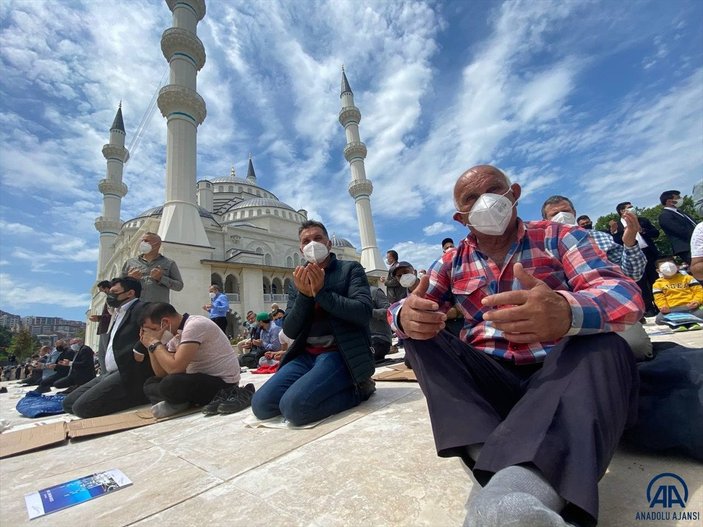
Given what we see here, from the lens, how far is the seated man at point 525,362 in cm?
65

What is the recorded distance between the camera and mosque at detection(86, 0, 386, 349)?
13211 mm

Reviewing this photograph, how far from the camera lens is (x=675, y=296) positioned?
3945 millimetres

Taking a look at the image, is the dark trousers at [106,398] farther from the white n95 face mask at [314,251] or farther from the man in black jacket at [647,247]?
the man in black jacket at [647,247]

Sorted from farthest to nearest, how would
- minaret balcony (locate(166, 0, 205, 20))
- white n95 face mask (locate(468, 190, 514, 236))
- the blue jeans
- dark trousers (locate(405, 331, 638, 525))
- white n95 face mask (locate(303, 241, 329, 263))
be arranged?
1. minaret balcony (locate(166, 0, 205, 20))
2. white n95 face mask (locate(303, 241, 329, 263))
3. the blue jeans
4. white n95 face mask (locate(468, 190, 514, 236))
5. dark trousers (locate(405, 331, 638, 525))

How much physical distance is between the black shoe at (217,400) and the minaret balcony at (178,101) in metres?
15.1

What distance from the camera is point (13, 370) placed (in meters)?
12.6

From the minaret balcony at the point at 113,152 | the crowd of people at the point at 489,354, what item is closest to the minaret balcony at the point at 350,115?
the minaret balcony at the point at 113,152

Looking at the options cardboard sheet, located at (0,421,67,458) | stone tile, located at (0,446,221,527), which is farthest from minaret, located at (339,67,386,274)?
stone tile, located at (0,446,221,527)

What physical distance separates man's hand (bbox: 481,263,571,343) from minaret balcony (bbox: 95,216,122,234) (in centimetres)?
2945

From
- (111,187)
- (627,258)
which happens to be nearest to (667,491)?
(627,258)

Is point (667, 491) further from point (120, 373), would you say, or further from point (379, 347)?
point (379, 347)

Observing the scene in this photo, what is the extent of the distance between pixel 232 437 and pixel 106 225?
28.4 metres

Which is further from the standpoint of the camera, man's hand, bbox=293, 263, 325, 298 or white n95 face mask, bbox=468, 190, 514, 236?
man's hand, bbox=293, 263, 325, 298

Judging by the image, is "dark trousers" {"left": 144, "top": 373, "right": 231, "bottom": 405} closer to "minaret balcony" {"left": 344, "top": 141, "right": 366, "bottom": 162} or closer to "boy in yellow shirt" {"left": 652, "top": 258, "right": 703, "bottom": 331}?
"boy in yellow shirt" {"left": 652, "top": 258, "right": 703, "bottom": 331}
